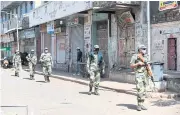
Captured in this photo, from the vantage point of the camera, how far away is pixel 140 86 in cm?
1095

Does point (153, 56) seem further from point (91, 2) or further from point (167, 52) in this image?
point (91, 2)

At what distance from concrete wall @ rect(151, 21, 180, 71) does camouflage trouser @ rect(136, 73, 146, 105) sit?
609 centimetres

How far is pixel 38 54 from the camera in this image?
1555 inches

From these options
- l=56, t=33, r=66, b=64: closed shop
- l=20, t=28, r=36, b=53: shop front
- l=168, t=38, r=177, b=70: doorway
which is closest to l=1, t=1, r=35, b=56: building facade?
l=20, t=28, r=36, b=53: shop front

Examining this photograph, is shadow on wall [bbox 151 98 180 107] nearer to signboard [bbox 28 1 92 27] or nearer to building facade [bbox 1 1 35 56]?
signboard [bbox 28 1 92 27]

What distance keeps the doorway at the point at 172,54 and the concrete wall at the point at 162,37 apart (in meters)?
0.19

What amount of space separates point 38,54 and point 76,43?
11.7 metres

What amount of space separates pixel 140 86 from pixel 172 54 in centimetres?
664

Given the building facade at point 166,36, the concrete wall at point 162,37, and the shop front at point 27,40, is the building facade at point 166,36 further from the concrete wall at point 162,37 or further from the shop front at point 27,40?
the shop front at point 27,40

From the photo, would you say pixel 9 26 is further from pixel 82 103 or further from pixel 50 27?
pixel 82 103

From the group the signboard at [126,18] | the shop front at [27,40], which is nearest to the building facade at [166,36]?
the signboard at [126,18]

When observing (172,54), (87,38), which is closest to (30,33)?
(87,38)

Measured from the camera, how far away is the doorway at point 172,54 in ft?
55.7

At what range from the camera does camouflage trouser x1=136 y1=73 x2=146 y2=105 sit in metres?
10.9
